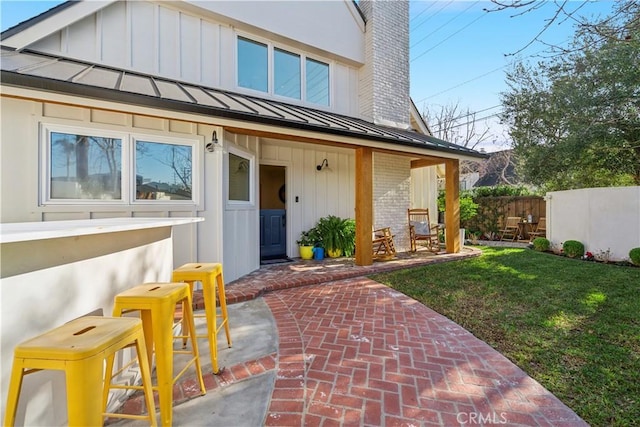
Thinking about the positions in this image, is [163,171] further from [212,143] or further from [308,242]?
[308,242]

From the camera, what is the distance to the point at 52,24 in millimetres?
4707

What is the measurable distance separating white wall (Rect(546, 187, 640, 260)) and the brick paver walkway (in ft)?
22.3

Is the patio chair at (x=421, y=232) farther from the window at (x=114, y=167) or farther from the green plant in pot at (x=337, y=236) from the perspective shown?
the window at (x=114, y=167)

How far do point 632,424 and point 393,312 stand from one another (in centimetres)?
237

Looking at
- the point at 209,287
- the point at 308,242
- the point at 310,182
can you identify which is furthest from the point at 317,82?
the point at 209,287

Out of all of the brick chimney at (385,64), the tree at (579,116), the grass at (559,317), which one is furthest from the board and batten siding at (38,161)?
the tree at (579,116)

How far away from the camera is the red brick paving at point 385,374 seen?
6.97 ft

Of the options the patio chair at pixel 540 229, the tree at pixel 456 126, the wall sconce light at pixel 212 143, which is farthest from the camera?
the tree at pixel 456 126

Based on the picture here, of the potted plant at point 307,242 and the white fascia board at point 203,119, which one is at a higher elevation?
the white fascia board at point 203,119

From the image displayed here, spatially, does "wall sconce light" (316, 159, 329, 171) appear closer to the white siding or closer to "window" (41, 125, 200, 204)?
the white siding

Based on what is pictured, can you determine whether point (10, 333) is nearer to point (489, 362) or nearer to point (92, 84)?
point (92, 84)

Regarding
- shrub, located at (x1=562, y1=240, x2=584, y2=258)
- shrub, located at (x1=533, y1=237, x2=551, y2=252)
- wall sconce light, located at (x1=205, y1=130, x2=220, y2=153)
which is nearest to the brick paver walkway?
wall sconce light, located at (x1=205, y1=130, x2=220, y2=153)

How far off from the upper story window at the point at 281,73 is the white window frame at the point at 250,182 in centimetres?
199

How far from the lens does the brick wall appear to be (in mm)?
8617
